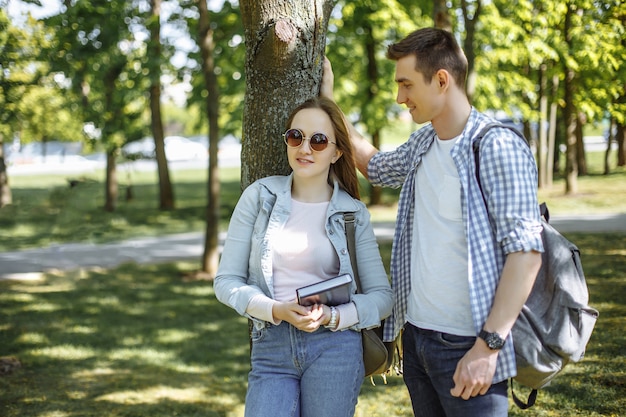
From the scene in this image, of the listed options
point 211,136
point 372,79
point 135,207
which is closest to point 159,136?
point 135,207

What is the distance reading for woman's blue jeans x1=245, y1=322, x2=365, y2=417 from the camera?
8.75 ft

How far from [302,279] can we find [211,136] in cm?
756

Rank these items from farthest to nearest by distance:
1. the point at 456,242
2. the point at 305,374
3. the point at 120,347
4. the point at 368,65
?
the point at 368,65 → the point at 120,347 → the point at 305,374 → the point at 456,242

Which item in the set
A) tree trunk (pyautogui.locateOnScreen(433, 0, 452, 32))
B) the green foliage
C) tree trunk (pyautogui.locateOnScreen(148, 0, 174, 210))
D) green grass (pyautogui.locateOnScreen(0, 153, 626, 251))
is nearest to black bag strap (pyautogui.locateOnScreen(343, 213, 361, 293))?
green grass (pyautogui.locateOnScreen(0, 153, 626, 251))

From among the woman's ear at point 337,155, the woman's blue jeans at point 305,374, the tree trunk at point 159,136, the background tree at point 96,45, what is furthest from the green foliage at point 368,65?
the woman's blue jeans at point 305,374

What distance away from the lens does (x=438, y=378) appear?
251 centimetres

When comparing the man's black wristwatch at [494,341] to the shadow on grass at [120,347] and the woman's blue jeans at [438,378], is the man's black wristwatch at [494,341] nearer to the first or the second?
the woman's blue jeans at [438,378]

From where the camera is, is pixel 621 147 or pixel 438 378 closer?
pixel 438 378

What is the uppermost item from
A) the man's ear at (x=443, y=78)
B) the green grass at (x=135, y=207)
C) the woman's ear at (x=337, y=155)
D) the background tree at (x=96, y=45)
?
the background tree at (x=96, y=45)

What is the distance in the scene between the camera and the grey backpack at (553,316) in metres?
2.34

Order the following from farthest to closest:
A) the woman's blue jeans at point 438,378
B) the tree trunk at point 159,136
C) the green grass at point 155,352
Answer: the tree trunk at point 159,136, the green grass at point 155,352, the woman's blue jeans at point 438,378

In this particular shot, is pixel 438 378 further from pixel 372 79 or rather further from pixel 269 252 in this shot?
pixel 372 79

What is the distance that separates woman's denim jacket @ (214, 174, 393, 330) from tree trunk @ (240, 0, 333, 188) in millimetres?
497

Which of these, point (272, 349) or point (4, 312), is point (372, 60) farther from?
point (272, 349)
